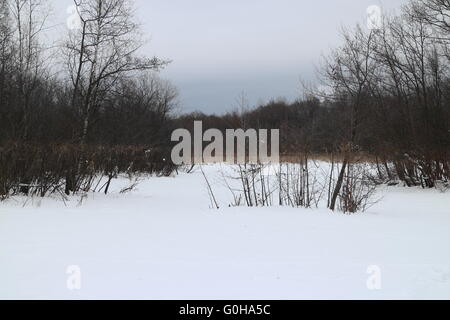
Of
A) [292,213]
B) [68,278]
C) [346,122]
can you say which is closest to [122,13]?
[346,122]

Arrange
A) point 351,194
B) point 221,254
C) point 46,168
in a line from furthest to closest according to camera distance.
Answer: point 46,168, point 351,194, point 221,254

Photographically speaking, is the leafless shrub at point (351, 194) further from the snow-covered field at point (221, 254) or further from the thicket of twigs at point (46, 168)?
the thicket of twigs at point (46, 168)

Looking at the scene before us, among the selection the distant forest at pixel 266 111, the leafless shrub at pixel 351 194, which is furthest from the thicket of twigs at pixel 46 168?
the leafless shrub at pixel 351 194

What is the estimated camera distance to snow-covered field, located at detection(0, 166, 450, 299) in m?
4.20

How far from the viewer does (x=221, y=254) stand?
5.61 meters

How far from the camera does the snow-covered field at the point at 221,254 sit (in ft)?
13.8

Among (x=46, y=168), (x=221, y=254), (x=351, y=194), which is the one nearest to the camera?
(x=221, y=254)

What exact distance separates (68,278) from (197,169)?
32198mm

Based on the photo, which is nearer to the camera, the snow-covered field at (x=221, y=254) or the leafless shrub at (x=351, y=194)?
the snow-covered field at (x=221, y=254)

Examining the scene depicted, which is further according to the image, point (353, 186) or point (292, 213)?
point (353, 186)

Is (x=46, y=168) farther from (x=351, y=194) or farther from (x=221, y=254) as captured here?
(x=351, y=194)

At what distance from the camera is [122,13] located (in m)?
13.7

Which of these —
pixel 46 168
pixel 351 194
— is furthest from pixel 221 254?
pixel 46 168
